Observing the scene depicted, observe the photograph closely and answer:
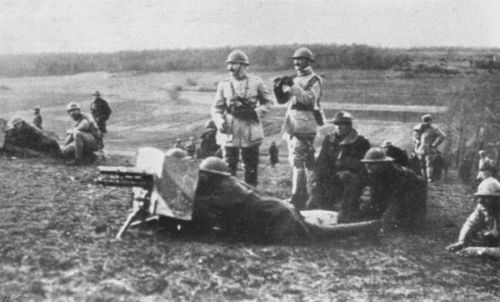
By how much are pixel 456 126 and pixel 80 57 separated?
832cm

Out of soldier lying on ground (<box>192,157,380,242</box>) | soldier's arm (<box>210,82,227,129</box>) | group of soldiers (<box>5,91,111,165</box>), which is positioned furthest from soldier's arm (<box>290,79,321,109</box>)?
group of soldiers (<box>5,91,111,165</box>)

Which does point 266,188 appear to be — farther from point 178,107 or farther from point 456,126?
point 178,107

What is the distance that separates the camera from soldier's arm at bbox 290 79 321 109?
252 inches

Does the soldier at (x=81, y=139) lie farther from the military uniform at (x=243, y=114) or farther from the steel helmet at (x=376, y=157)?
the steel helmet at (x=376, y=157)

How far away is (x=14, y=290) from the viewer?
3.76m

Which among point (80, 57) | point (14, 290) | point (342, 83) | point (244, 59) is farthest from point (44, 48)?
point (14, 290)

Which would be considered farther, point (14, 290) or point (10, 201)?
point (10, 201)

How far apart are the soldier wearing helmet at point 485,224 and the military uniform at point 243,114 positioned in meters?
2.29

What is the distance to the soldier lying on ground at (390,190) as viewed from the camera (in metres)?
5.82

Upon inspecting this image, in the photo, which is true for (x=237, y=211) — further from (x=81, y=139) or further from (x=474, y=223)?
(x=81, y=139)

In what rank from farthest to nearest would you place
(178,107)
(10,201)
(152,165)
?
(178,107) < (10,201) < (152,165)

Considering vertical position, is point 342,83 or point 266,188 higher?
point 342,83

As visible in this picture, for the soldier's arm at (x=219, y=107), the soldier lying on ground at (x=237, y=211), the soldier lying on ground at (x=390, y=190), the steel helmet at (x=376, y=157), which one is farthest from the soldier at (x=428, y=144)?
the soldier lying on ground at (x=237, y=211)

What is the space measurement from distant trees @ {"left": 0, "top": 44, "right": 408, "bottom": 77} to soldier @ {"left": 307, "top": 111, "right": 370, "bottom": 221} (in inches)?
212
